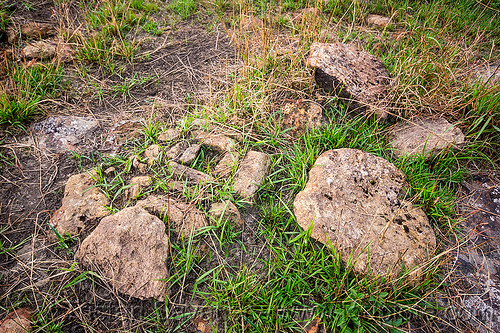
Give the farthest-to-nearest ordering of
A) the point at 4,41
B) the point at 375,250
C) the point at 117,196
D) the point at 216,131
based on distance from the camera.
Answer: the point at 4,41
the point at 216,131
the point at 117,196
the point at 375,250

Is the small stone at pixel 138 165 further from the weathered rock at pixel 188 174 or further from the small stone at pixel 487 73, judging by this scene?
the small stone at pixel 487 73

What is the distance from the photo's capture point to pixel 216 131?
2203 mm

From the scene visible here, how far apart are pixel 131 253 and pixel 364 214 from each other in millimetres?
1420

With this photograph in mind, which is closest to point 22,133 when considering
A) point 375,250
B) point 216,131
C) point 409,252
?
point 216,131

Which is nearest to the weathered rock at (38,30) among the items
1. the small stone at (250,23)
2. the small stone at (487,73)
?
the small stone at (250,23)

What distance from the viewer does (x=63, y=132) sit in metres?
2.25

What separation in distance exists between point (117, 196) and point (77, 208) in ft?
0.79

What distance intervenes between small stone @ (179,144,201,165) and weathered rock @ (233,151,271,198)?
37cm

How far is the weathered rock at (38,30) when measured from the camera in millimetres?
2902

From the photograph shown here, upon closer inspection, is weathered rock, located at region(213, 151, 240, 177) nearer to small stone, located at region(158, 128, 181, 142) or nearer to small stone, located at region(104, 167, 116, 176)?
small stone, located at region(158, 128, 181, 142)

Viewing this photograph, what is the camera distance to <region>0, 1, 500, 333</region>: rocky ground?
4.82ft

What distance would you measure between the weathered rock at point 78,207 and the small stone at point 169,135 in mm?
593

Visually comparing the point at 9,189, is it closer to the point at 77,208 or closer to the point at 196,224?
the point at 77,208

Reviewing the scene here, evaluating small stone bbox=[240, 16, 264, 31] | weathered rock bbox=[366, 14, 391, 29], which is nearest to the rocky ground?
small stone bbox=[240, 16, 264, 31]
